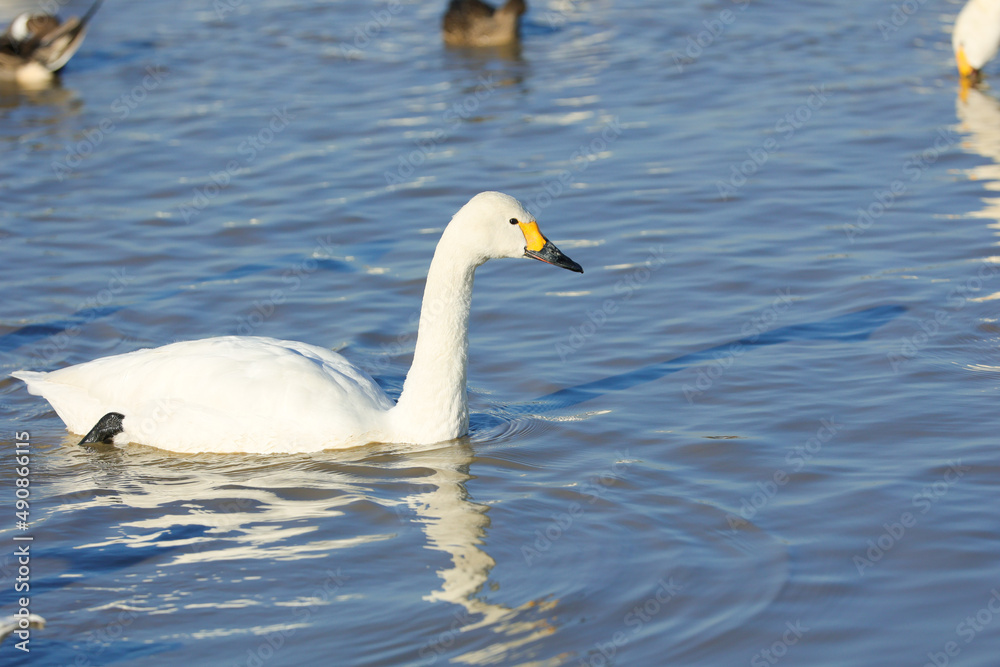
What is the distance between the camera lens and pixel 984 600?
5117 mm

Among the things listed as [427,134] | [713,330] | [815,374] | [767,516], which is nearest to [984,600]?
[767,516]

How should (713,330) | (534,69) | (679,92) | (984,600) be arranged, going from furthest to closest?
(534,69) → (679,92) → (713,330) → (984,600)

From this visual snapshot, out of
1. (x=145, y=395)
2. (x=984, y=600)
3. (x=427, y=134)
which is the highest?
(x=427, y=134)

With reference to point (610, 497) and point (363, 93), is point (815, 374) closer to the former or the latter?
point (610, 497)

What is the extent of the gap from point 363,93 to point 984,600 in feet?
41.2
